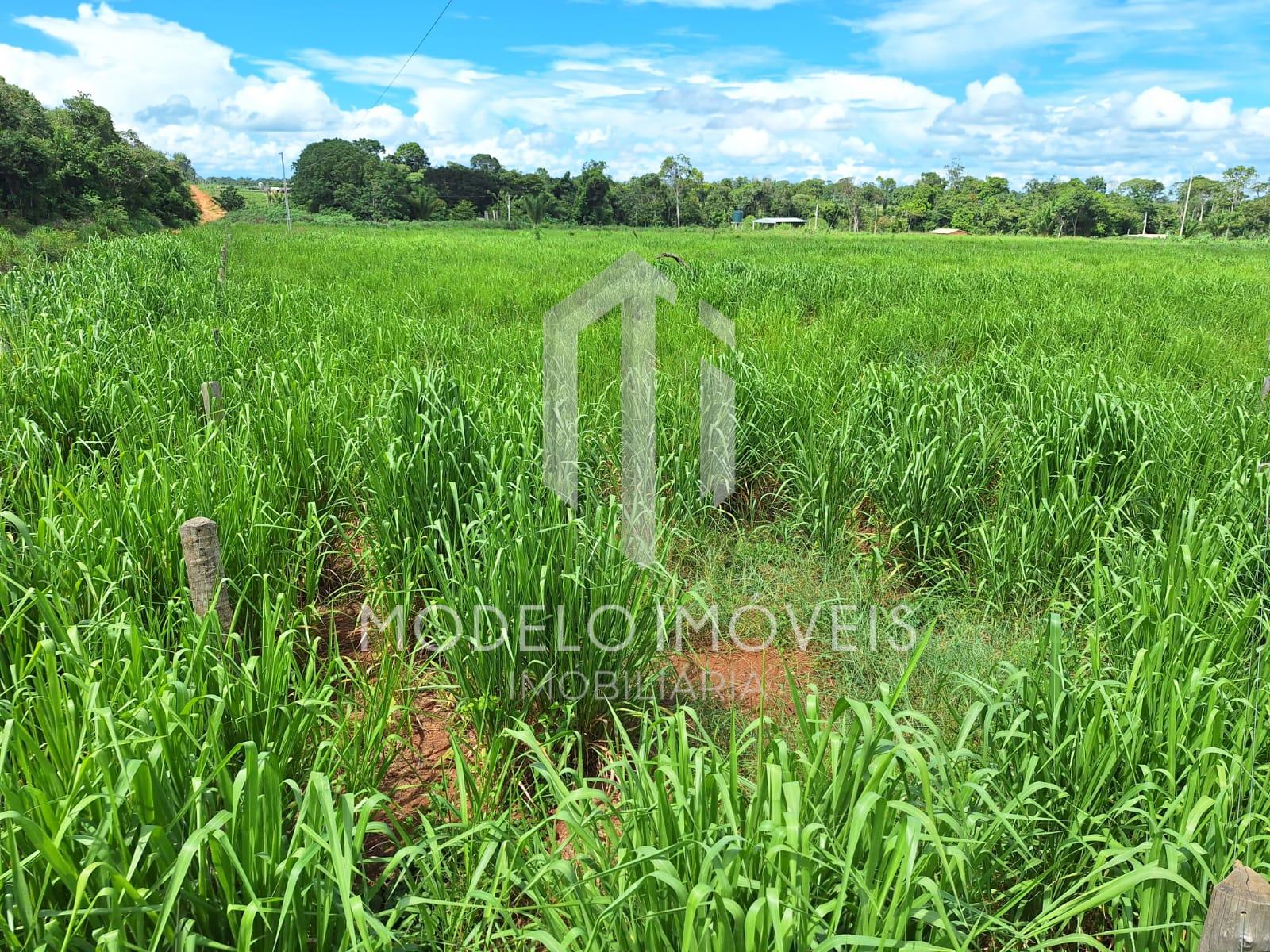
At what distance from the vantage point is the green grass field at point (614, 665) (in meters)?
1.40

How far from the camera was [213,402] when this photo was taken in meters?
3.85

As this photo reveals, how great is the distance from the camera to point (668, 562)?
335 cm

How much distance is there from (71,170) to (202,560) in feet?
100

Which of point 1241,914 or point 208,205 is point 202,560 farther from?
point 208,205

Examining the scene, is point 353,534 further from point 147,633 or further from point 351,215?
point 351,215

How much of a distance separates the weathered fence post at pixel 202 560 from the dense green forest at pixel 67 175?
19.2 metres

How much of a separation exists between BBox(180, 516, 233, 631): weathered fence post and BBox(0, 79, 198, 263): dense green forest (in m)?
19.2

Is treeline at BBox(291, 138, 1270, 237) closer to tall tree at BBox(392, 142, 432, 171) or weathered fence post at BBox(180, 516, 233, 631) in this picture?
tall tree at BBox(392, 142, 432, 171)

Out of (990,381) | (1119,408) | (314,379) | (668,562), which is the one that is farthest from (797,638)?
(314,379)

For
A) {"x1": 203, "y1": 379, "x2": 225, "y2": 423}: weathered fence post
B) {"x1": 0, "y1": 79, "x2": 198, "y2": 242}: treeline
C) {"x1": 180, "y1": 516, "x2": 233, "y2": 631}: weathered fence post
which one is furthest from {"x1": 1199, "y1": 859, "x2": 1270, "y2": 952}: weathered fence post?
{"x1": 0, "y1": 79, "x2": 198, "y2": 242}: treeline

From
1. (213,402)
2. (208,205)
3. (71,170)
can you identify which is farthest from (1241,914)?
(208,205)

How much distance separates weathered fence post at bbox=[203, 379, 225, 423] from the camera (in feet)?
11.9

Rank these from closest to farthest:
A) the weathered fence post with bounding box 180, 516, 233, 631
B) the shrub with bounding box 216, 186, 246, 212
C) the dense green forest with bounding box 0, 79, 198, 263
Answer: the weathered fence post with bounding box 180, 516, 233, 631 < the dense green forest with bounding box 0, 79, 198, 263 < the shrub with bounding box 216, 186, 246, 212

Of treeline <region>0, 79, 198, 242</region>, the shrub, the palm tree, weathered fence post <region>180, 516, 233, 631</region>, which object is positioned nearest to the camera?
weathered fence post <region>180, 516, 233, 631</region>
